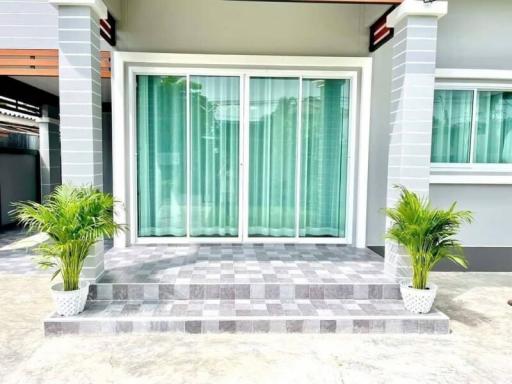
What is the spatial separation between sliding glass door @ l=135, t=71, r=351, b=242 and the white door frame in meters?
0.07

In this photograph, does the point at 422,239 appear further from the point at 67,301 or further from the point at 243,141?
the point at 67,301

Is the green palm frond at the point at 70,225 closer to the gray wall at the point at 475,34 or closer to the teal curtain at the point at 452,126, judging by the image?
the teal curtain at the point at 452,126

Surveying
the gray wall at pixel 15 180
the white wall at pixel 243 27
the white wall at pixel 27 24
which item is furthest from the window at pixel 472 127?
the gray wall at pixel 15 180

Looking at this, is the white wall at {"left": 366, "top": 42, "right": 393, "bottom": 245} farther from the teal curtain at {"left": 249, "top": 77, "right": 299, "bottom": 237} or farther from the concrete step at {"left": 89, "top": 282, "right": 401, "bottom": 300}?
the concrete step at {"left": 89, "top": 282, "right": 401, "bottom": 300}

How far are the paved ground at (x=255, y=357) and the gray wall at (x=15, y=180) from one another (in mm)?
4576

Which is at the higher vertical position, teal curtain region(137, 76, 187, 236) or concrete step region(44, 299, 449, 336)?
teal curtain region(137, 76, 187, 236)

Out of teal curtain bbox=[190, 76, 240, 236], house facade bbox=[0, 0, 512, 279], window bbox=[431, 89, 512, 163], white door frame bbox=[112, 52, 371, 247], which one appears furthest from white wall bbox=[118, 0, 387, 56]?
window bbox=[431, 89, 512, 163]

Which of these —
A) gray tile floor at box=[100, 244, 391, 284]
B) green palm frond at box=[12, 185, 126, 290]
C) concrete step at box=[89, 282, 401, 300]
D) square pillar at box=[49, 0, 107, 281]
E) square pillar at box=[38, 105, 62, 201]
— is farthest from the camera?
square pillar at box=[38, 105, 62, 201]

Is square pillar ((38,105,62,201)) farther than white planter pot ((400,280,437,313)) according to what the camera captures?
Yes

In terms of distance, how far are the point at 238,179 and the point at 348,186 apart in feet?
4.88

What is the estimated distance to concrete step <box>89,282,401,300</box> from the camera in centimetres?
367

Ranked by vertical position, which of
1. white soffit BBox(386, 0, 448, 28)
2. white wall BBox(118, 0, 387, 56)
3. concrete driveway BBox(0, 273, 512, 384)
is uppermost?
white wall BBox(118, 0, 387, 56)

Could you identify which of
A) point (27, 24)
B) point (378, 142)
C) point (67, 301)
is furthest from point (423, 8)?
point (27, 24)

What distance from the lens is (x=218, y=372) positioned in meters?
2.70
